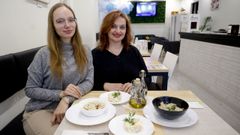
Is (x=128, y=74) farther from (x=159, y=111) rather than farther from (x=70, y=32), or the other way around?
(x=159, y=111)

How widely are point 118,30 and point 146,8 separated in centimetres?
708

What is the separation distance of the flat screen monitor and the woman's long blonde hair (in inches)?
289

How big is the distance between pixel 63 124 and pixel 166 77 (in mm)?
1478

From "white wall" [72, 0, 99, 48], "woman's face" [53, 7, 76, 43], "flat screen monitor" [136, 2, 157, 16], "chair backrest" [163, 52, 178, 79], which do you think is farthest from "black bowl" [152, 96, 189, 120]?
"flat screen monitor" [136, 2, 157, 16]

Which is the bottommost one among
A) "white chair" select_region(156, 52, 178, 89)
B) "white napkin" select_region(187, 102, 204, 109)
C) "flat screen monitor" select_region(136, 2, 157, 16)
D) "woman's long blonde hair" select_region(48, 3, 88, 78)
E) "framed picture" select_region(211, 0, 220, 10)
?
"white napkin" select_region(187, 102, 204, 109)

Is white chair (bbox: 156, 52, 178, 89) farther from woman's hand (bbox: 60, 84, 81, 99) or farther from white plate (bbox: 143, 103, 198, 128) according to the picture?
woman's hand (bbox: 60, 84, 81, 99)

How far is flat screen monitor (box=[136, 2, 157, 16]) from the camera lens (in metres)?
8.31

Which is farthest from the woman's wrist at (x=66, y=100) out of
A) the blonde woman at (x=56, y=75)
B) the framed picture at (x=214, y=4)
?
the framed picture at (x=214, y=4)

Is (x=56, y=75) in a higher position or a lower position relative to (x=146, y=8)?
lower

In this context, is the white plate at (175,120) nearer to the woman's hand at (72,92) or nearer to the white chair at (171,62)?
the woman's hand at (72,92)

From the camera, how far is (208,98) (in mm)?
3125

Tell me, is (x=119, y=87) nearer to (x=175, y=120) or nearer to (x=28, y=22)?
(x=175, y=120)

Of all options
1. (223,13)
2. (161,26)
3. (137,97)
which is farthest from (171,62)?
(161,26)

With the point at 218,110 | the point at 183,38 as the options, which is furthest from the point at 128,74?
the point at 183,38
